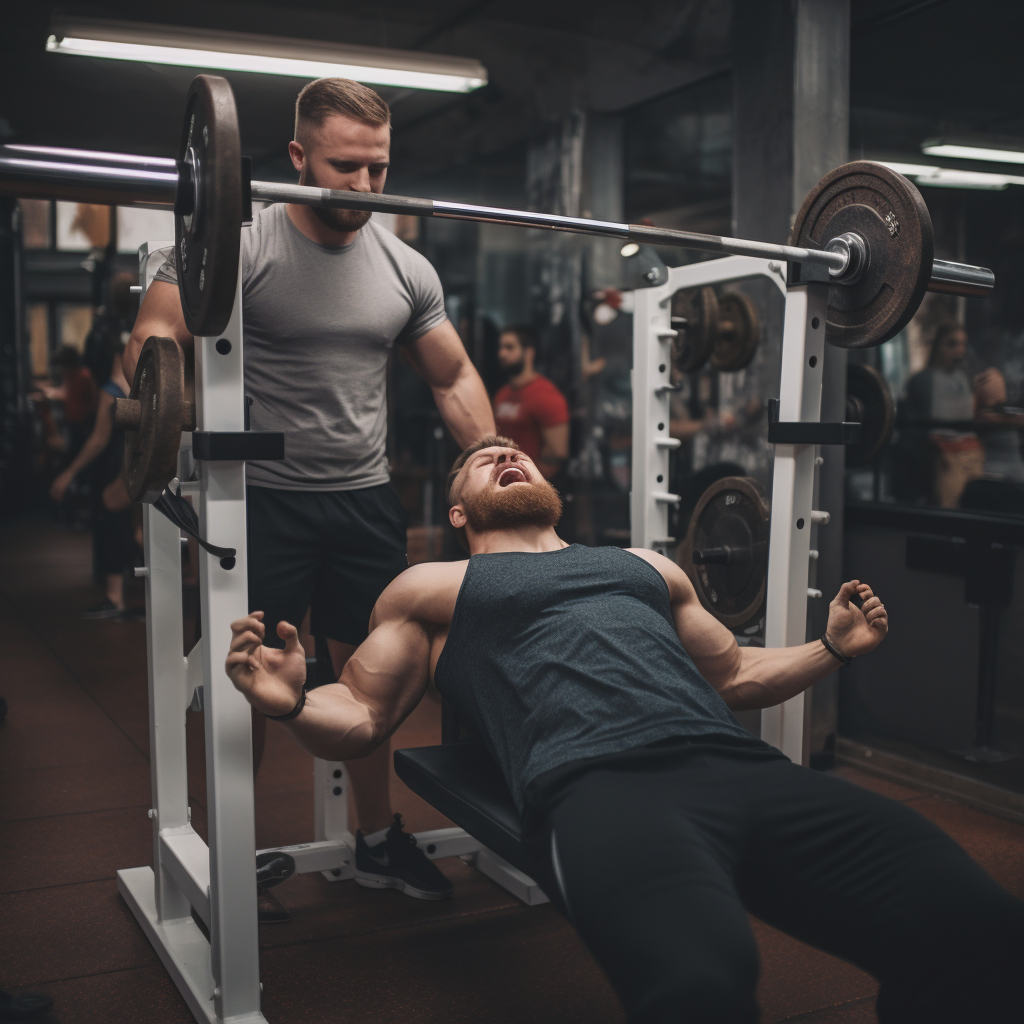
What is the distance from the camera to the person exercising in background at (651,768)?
1.18 m

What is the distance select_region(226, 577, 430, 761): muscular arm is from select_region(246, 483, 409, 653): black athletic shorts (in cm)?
28

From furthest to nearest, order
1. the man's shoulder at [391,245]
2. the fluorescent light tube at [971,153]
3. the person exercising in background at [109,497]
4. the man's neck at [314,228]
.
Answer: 1. the person exercising in background at [109,497]
2. the fluorescent light tube at [971,153]
3. the man's shoulder at [391,245]
4. the man's neck at [314,228]

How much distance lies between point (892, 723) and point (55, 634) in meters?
3.60

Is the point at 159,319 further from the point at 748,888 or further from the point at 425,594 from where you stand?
the point at 748,888

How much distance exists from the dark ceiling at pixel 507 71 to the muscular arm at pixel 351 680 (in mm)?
2192

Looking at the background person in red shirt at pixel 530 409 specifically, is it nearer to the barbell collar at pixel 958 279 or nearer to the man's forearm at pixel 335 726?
the barbell collar at pixel 958 279

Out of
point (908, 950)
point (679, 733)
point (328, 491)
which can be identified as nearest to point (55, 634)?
point (328, 491)

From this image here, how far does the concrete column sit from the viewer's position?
2.94 metres

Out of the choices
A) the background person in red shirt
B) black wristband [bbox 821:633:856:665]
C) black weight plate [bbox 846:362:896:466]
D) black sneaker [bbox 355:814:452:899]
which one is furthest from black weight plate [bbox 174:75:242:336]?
the background person in red shirt

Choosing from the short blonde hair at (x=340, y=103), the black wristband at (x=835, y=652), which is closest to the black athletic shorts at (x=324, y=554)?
the short blonde hair at (x=340, y=103)

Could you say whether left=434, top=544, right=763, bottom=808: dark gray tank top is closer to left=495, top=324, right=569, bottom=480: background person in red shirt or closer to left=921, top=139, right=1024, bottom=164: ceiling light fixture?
left=921, top=139, right=1024, bottom=164: ceiling light fixture

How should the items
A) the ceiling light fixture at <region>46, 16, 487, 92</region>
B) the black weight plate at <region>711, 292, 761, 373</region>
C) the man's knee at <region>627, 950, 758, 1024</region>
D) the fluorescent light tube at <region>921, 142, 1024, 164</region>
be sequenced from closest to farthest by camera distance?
the man's knee at <region>627, 950, 758, 1024</region>
the fluorescent light tube at <region>921, 142, 1024, 164</region>
the black weight plate at <region>711, 292, 761, 373</region>
the ceiling light fixture at <region>46, 16, 487, 92</region>

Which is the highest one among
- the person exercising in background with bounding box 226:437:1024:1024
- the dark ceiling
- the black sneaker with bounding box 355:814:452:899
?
the dark ceiling

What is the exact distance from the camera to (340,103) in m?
1.79
